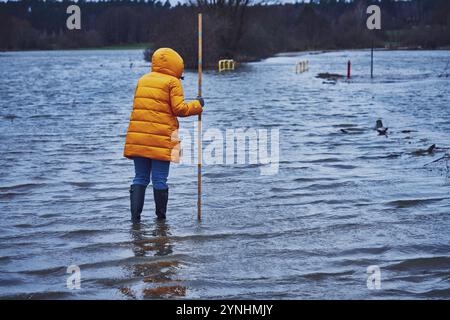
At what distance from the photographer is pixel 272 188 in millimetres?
10164

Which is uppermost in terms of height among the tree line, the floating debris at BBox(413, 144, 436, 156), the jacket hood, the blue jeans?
the tree line

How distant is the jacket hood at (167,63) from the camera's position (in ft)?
25.1

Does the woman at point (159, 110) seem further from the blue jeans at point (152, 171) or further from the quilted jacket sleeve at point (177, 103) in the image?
the blue jeans at point (152, 171)

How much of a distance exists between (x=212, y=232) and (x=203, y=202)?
1.65 m

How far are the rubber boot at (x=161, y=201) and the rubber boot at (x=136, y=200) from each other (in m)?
0.15

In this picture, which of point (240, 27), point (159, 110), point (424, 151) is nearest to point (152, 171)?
point (159, 110)

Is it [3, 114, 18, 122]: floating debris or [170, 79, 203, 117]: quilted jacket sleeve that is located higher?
[170, 79, 203, 117]: quilted jacket sleeve

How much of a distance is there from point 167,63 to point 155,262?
214 centimetres

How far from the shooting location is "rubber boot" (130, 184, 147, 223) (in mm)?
7965

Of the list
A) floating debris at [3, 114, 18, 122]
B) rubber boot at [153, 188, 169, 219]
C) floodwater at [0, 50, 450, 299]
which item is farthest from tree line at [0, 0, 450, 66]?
rubber boot at [153, 188, 169, 219]

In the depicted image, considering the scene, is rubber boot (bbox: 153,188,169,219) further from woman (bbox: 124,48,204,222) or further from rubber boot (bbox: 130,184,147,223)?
woman (bbox: 124,48,204,222)

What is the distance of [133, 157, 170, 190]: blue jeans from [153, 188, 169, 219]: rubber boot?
7 centimetres

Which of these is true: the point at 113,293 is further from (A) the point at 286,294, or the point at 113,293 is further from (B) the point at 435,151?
(B) the point at 435,151
